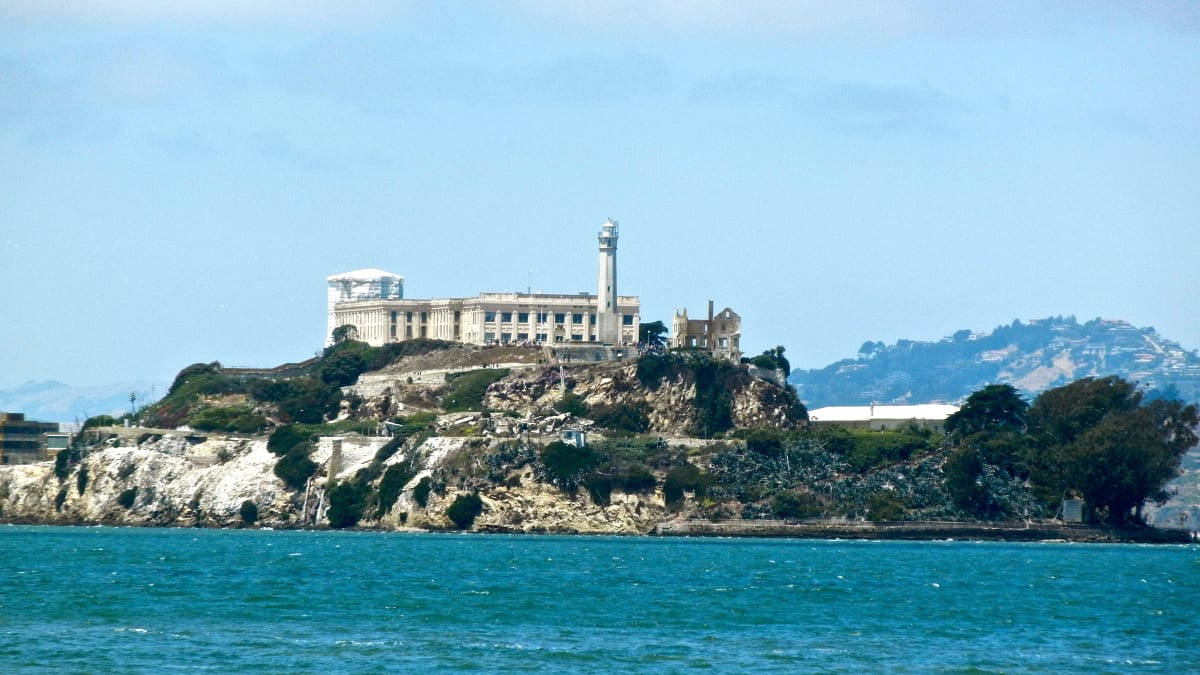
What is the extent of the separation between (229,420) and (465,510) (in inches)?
1238

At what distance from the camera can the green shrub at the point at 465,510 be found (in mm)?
128750

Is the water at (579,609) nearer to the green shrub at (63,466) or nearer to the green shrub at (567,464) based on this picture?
the green shrub at (567,464)

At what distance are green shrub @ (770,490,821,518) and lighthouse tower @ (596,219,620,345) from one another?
33478mm

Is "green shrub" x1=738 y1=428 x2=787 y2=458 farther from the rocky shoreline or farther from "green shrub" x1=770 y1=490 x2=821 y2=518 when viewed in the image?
the rocky shoreline

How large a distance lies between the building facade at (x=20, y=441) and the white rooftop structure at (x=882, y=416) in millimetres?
59387

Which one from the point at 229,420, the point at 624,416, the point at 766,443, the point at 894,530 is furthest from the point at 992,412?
the point at 229,420

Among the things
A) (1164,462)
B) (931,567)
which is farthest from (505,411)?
(931,567)

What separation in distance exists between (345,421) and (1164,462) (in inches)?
2305

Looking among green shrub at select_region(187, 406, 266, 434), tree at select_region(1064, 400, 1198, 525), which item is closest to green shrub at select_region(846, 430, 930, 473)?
tree at select_region(1064, 400, 1198, 525)

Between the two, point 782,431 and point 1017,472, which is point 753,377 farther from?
point 1017,472

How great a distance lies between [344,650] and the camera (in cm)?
5341

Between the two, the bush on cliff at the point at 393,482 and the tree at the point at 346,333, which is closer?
the bush on cliff at the point at 393,482

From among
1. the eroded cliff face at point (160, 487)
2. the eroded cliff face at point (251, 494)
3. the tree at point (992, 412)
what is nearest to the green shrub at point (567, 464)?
the eroded cliff face at point (251, 494)

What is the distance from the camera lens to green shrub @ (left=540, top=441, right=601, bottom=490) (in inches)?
5094
